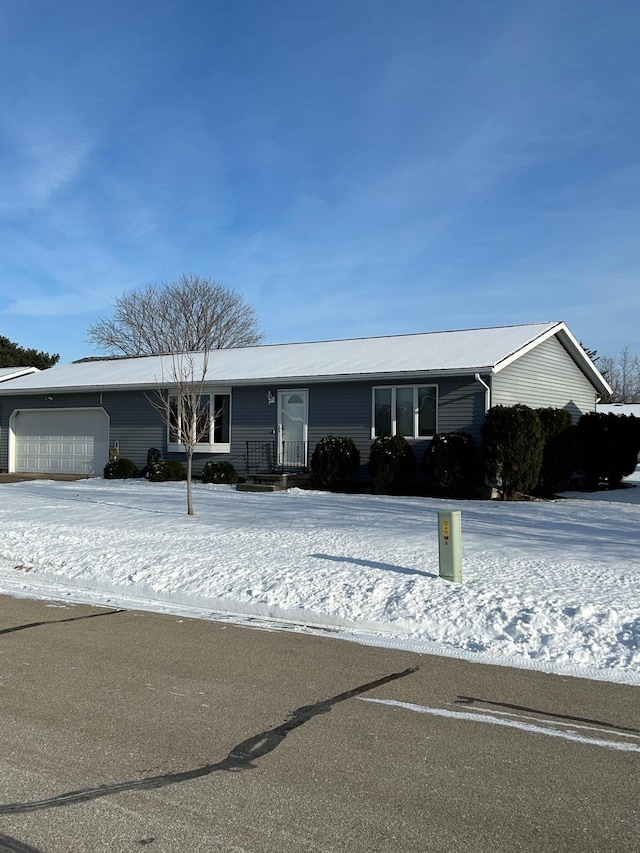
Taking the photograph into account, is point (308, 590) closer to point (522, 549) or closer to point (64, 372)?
point (522, 549)

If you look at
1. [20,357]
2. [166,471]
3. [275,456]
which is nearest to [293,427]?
[275,456]

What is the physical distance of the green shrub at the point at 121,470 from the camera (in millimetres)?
23281

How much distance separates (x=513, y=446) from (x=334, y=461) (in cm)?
454

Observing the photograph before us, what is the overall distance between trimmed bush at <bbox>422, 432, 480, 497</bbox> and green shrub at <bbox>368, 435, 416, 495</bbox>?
0.54 meters

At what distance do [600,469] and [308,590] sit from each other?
15.6 m

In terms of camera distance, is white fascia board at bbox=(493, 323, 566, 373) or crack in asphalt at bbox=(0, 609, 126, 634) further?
white fascia board at bbox=(493, 323, 566, 373)

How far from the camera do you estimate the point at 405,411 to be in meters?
20.1

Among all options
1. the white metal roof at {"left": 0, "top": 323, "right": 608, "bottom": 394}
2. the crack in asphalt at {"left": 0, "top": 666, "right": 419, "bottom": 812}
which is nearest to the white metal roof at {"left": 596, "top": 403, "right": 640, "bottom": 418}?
the white metal roof at {"left": 0, "top": 323, "right": 608, "bottom": 394}

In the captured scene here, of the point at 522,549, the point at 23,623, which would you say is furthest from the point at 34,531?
the point at 522,549

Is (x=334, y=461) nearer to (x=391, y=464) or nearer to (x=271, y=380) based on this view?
(x=391, y=464)

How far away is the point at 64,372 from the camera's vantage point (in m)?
28.8

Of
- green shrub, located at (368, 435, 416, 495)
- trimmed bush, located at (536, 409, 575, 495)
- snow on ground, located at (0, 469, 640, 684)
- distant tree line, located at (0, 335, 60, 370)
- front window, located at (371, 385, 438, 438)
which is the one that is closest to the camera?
snow on ground, located at (0, 469, 640, 684)

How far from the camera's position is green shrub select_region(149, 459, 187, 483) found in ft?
72.8

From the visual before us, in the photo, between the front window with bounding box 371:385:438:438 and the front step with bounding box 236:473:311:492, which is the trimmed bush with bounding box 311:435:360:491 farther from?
the front window with bounding box 371:385:438:438
